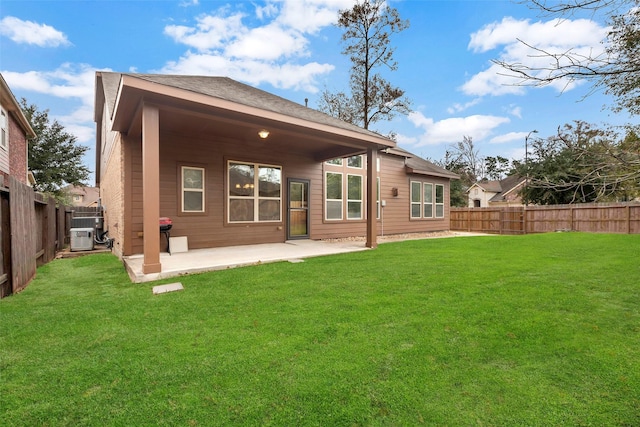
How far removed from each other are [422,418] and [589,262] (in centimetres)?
535

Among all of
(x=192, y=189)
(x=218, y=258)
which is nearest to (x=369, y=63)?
(x=192, y=189)

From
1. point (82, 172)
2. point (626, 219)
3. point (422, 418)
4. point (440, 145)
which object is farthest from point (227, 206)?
point (440, 145)

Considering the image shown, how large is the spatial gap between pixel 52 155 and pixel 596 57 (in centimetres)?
2715

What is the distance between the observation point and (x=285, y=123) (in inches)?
225

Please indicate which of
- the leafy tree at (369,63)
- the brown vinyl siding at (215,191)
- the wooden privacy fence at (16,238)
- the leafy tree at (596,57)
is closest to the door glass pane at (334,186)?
the brown vinyl siding at (215,191)

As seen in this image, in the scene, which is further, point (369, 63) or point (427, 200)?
point (369, 63)

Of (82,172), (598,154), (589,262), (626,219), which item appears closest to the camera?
(598,154)

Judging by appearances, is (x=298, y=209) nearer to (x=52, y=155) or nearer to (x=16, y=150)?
(x=16, y=150)

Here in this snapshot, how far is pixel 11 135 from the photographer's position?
35.4 ft

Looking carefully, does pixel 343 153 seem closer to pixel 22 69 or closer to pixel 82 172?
pixel 22 69

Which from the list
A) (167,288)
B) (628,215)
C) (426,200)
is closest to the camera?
(167,288)

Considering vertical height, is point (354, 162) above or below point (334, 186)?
above

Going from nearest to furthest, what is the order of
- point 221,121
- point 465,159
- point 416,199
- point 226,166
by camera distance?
1. point 221,121
2. point 226,166
3. point 416,199
4. point 465,159

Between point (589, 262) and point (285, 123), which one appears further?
point (285, 123)
